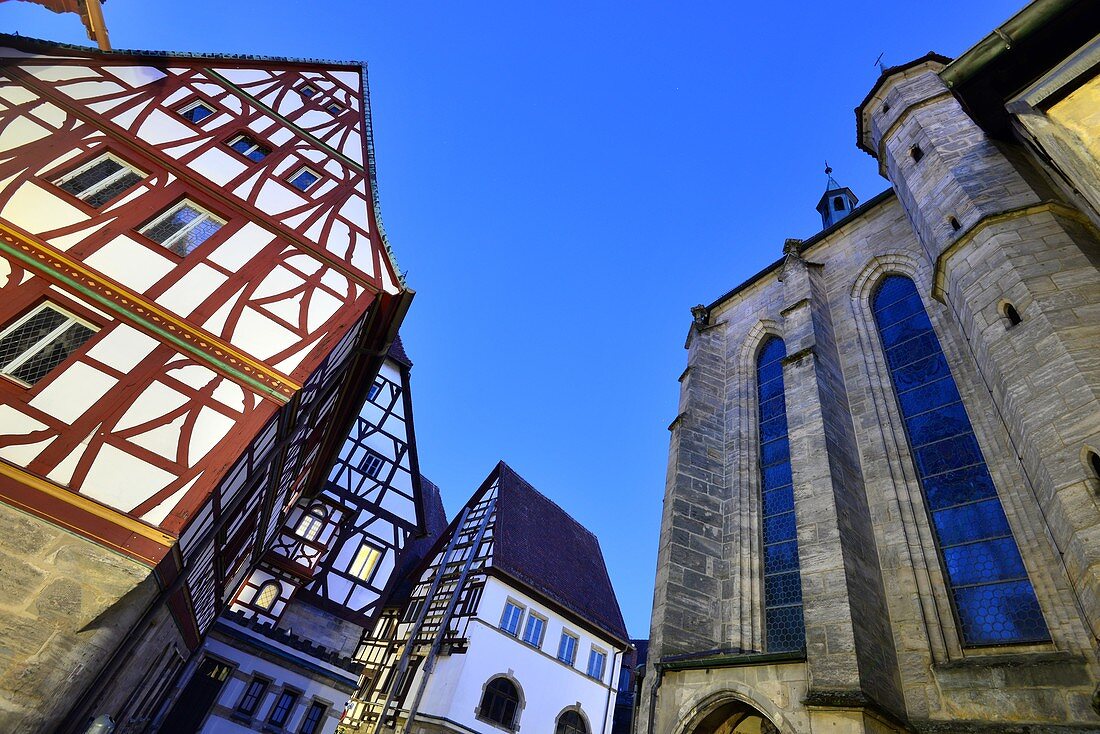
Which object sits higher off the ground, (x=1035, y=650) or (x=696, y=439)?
(x=696, y=439)

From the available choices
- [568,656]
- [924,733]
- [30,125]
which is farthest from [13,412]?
[568,656]

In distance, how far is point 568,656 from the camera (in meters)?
18.1

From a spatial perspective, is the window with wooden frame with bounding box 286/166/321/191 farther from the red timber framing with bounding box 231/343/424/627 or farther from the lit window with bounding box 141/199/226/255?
the red timber framing with bounding box 231/343/424/627

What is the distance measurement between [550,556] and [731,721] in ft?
44.6

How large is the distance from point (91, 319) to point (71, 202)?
1.72 meters

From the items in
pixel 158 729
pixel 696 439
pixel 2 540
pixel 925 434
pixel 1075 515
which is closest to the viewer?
pixel 1075 515

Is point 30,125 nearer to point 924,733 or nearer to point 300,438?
point 300,438

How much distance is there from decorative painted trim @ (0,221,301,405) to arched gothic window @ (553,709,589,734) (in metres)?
15.0

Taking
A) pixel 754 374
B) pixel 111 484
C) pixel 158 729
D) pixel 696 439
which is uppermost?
pixel 754 374

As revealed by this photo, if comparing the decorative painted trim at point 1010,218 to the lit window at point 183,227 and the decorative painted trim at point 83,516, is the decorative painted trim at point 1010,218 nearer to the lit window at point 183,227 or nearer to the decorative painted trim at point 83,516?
the decorative painted trim at point 83,516

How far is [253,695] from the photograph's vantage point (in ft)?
43.8

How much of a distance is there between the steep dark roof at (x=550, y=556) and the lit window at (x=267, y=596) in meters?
6.17

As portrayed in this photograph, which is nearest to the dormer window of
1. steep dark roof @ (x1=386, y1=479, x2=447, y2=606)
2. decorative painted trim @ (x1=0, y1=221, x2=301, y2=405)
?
decorative painted trim @ (x1=0, y1=221, x2=301, y2=405)

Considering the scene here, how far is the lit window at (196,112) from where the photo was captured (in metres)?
8.71
